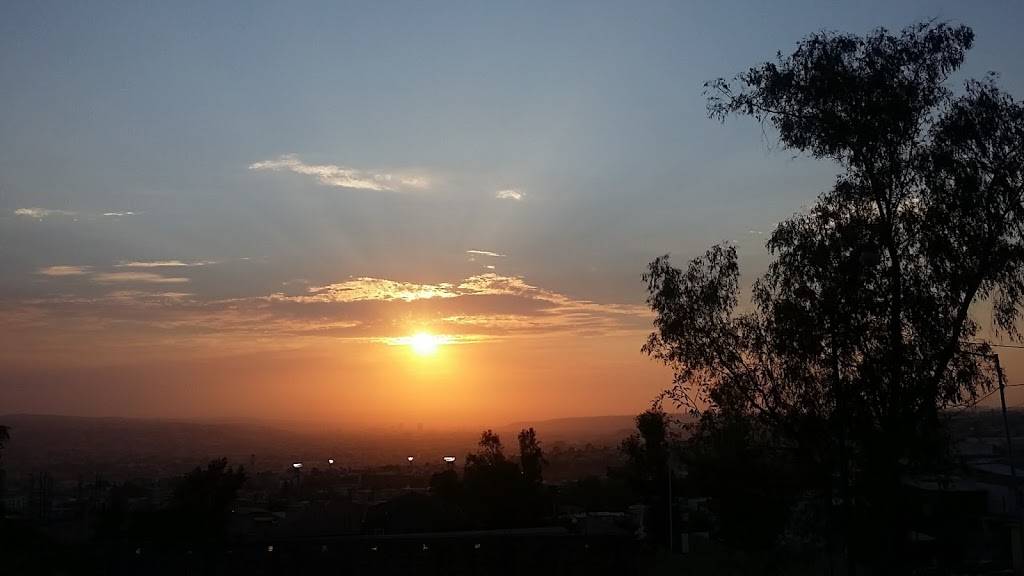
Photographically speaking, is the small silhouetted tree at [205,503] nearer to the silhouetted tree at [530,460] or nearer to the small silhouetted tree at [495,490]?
the small silhouetted tree at [495,490]

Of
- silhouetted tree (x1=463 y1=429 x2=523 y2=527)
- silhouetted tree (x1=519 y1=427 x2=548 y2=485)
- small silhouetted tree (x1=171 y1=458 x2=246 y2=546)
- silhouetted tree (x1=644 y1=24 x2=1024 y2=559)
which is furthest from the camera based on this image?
silhouetted tree (x1=519 y1=427 x2=548 y2=485)

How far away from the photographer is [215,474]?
61.7 metres

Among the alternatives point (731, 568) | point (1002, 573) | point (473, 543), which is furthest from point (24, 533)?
point (1002, 573)

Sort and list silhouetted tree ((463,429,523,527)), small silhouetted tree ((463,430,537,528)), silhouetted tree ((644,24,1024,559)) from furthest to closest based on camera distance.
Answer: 1. silhouetted tree ((463,429,523,527))
2. small silhouetted tree ((463,430,537,528))
3. silhouetted tree ((644,24,1024,559))

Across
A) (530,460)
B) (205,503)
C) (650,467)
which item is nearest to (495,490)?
(530,460)

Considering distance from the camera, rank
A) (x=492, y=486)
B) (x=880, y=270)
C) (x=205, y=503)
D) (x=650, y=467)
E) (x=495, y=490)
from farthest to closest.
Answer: (x=492, y=486)
(x=495, y=490)
(x=650, y=467)
(x=205, y=503)
(x=880, y=270)

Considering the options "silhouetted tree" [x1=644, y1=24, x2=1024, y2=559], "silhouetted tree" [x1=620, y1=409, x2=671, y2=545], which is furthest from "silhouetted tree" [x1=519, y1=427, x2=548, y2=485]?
"silhouetted tree" [x1=644, y1=24, x2=1024, y2=559]

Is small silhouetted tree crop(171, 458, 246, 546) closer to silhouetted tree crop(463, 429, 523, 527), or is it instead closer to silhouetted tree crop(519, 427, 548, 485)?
silhouetted tree crop(463, 429, 523, 527)

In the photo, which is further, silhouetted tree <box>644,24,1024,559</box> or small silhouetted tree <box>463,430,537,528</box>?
small silhouetted tree <box>463,430,537,528</box>

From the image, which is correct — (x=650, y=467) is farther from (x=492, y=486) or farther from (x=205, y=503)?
(x=205, y=503)

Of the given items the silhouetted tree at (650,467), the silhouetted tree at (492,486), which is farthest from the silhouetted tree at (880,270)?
the silhouetted tree at (492,486)

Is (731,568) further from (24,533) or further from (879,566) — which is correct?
(24,533)

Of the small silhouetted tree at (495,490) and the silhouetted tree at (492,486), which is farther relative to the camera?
the silhouetted tree at (492,486)

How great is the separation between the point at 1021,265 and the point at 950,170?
2.76m
